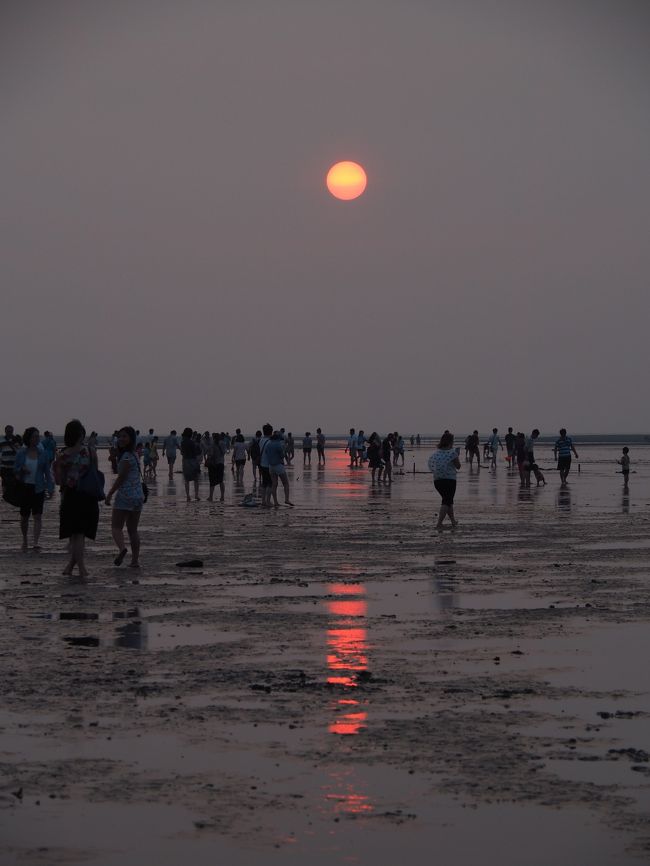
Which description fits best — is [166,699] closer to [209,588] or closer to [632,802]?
[632,802]

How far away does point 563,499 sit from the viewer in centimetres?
3562

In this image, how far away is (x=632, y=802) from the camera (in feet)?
21.7

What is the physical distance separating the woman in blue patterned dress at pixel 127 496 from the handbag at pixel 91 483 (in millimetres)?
797

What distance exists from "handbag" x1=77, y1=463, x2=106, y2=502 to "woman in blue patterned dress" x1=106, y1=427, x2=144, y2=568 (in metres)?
0.80

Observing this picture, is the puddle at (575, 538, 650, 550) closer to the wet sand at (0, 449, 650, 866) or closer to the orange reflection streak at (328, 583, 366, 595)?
the wet sand at (0, 449, 650, 866)

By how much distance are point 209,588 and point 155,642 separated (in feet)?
13.1

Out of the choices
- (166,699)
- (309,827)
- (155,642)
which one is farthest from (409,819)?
(155,642)

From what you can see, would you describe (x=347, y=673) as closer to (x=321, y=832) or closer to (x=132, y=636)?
(x=132, y=636)

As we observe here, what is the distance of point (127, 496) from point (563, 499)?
2006cm

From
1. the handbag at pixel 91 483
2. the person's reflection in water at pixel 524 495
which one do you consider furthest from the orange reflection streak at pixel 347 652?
the person's reflection in water at pixel 524 495

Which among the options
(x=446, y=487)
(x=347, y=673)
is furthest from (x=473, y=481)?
(x=347, y=673)

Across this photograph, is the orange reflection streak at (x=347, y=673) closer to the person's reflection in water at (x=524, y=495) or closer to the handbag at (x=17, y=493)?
the handbag at (x=17, y=493)

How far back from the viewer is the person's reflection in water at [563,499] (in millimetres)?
31723

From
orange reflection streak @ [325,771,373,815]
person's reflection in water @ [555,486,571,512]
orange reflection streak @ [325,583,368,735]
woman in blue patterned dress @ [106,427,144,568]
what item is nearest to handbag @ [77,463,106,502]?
woman in blue patterned dress @ [106,427,144,568]
